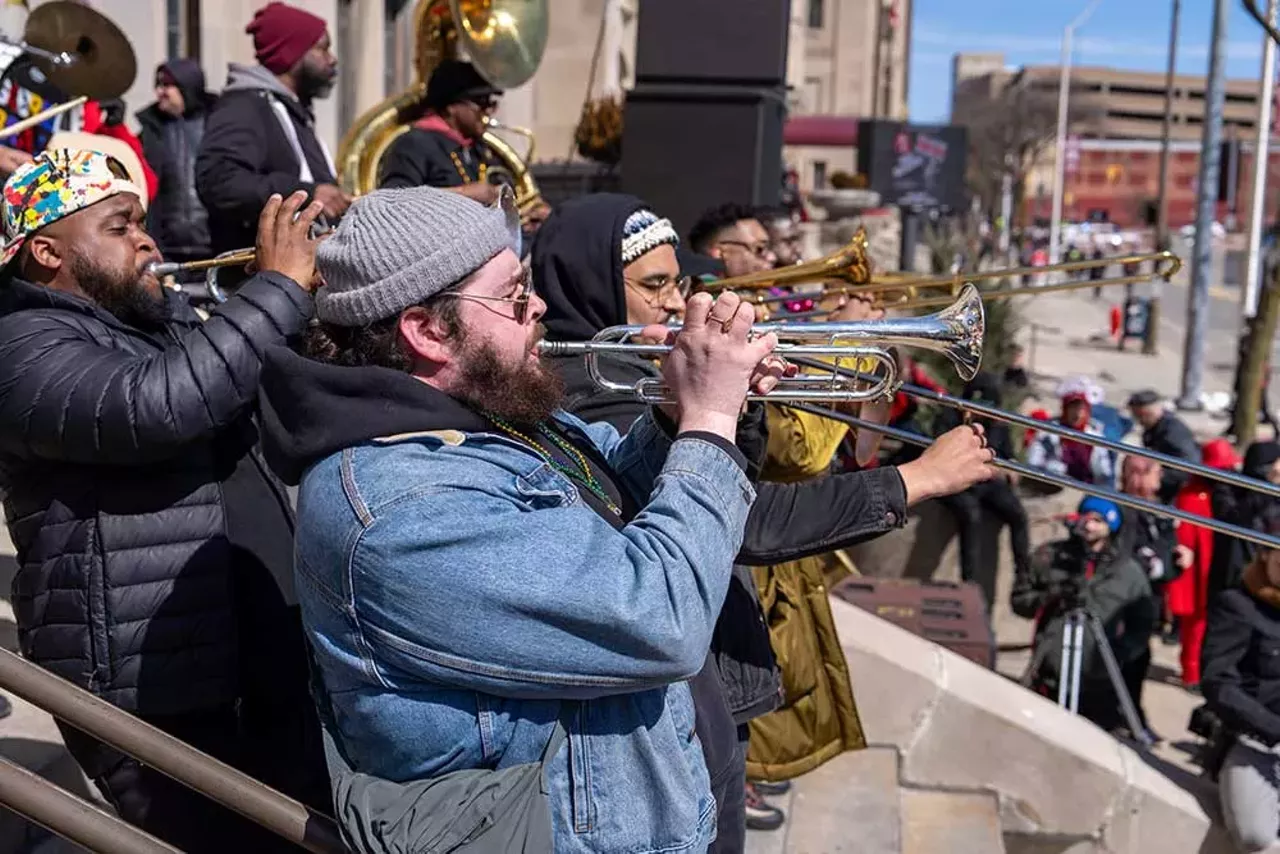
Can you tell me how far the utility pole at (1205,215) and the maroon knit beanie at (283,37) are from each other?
12.4 m

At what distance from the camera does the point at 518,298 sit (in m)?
2.11

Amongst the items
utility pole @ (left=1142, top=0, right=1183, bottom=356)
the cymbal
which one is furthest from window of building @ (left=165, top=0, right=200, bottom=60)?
utility pole @ (left=1142, top=0, right=1183, bottom=356)

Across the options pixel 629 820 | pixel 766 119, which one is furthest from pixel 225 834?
pixel 766 119

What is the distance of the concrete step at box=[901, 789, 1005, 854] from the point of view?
463cm

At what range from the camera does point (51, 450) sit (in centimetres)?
238

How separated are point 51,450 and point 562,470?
905 millimetres

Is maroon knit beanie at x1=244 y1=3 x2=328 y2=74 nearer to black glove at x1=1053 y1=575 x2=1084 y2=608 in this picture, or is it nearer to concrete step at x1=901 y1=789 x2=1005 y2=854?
concrete step at x1=901 y1=789 x2=1005 y2=854

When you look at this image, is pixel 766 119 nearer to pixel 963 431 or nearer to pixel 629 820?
pixel 963 431

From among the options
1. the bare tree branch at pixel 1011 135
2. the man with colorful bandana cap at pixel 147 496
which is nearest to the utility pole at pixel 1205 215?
the man with colorful bandana cap at pixel 147 496

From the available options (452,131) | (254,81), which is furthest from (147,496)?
(452,131)

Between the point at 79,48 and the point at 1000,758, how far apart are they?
12.4ft

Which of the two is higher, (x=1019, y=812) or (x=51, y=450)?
(x=51, y=450)

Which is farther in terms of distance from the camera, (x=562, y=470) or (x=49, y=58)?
(x=49, y=58)

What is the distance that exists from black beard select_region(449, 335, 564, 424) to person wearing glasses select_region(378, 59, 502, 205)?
10.5ft
